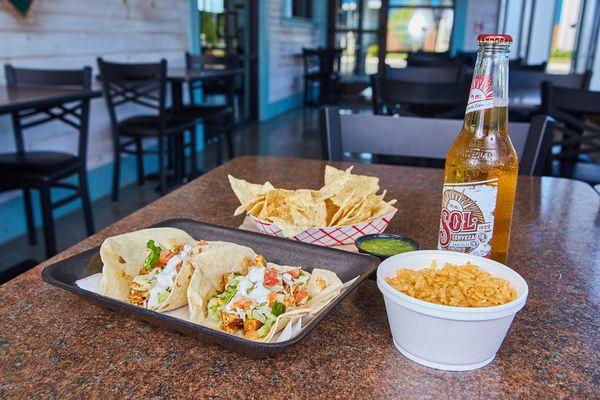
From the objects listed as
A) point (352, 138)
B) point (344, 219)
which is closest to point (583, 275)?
point (344, 219)

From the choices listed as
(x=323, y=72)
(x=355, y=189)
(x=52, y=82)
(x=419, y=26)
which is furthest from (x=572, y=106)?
(x=419, y=26)

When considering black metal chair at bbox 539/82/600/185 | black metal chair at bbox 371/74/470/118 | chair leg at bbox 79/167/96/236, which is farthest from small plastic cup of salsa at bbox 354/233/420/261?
chair leg at bbox 79/167/96/236

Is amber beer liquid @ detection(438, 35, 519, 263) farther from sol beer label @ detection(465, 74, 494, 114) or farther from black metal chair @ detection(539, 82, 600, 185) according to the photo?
black metal chair @ detection(539, 82, 600, 185)

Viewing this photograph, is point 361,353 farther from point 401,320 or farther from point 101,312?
point 101,312

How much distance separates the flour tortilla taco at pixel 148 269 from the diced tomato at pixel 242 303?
3.1 inches

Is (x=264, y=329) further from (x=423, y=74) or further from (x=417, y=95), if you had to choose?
(x=423, y=74)

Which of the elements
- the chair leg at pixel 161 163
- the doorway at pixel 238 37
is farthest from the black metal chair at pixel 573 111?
the doorway at pixel 238 37

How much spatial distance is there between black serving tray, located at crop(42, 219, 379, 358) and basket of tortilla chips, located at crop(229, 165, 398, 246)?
55 millimetres

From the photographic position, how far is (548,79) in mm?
3201

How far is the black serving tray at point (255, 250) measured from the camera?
1.96 feet

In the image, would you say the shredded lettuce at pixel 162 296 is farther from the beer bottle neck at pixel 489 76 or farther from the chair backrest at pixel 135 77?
the chair backrest at pixel 135 77

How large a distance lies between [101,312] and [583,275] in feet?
2.43

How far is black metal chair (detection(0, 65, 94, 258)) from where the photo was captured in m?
2.49

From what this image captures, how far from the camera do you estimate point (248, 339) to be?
60 cm
